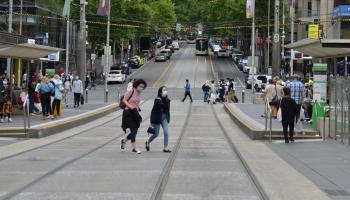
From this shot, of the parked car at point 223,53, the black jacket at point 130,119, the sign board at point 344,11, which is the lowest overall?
the black jacket at point 130,119

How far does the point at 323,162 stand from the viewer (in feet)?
52.7

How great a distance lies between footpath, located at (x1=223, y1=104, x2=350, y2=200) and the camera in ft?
39.0

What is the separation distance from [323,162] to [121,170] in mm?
4979

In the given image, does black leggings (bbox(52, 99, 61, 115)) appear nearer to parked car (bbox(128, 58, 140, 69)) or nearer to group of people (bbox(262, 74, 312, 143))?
group of people (bbox(262, 74, 312, 143))

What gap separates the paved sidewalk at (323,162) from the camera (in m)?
12.4

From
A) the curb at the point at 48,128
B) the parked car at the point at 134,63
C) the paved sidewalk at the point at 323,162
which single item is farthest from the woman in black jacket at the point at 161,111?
the parked car at the point at 134,63

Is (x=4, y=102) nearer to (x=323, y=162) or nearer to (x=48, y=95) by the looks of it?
(x=48, y=95)

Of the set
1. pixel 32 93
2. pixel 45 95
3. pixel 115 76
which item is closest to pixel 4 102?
pixel 45 95

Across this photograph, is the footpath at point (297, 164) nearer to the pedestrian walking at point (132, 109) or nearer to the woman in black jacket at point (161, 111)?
the woman in black jacket at point (161, 111)

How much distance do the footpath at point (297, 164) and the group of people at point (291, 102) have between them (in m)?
0.60

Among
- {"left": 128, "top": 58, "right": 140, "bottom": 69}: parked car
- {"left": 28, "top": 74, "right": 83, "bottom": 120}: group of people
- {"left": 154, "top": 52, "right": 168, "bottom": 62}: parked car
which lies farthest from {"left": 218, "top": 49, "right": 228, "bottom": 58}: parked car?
{"left": 28, "top": 74, "right": 83, "bottom": 120}: group of people

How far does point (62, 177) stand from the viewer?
12898mm

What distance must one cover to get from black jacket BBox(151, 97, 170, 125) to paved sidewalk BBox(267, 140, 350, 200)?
10.4 ft

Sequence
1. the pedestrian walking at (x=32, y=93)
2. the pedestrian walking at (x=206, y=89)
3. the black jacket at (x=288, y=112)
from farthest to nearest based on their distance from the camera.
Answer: the pedestrian walking at (x=206, y=89)
the pedestrian walking at (x=32, y=93)
the black jacket at (x=288, y=112)
